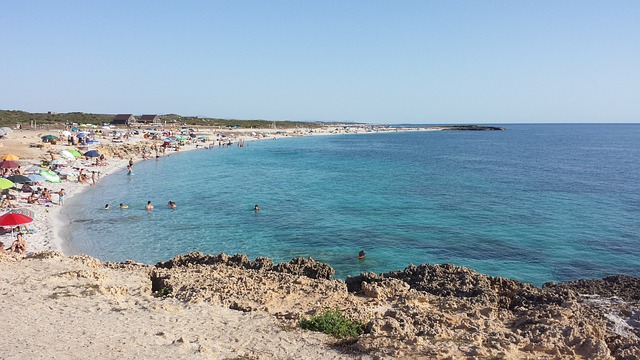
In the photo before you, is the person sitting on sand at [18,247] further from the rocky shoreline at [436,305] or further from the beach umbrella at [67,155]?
the beach umbrella at [67,155]

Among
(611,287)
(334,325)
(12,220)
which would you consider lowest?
(611,287)

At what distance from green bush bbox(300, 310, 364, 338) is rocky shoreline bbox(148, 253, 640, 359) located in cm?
26

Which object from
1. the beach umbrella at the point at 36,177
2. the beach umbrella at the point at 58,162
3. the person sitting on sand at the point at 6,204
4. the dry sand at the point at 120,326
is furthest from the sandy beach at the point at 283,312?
the beach umbrella at the point at 58,162

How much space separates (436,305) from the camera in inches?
460

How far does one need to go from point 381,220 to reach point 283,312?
1626 cm

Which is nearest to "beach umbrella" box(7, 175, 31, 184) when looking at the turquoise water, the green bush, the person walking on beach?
the person walking on beach

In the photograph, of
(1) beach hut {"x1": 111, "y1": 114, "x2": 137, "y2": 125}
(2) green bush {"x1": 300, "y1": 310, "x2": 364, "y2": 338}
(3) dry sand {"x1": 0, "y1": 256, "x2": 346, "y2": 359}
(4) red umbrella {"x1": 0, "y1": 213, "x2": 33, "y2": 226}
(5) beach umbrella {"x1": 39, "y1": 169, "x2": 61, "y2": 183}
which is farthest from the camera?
(1) beach hut {"x1": 111, "y1": 114, "x2": 137, "y2": 125}

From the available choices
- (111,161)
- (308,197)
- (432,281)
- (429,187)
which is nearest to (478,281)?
(432,281)

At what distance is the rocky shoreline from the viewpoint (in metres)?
8.80

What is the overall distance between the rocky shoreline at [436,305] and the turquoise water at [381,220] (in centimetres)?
384

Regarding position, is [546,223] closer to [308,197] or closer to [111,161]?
[308,197]

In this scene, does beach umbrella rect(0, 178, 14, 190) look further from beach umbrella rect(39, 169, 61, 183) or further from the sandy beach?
the sandy beach

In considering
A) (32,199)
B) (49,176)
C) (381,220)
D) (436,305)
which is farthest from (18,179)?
(436,305)

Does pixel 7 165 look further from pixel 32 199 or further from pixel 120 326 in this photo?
pixel 120 326
